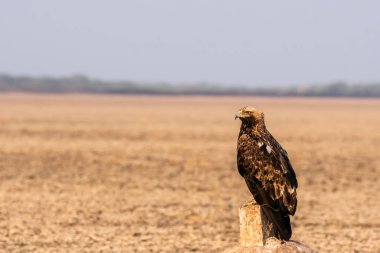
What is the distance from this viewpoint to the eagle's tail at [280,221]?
6.61m

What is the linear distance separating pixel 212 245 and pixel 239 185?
6067 millimetres

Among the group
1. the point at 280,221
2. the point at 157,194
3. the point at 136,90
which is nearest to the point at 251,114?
the point at 280,221

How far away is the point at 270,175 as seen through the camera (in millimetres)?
6547

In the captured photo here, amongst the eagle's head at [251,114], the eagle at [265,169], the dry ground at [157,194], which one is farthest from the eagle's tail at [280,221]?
the dry ground at [157,194]

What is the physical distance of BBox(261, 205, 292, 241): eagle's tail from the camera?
21.7 feet

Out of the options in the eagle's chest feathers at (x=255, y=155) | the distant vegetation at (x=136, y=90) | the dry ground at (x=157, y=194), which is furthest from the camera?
the distant vegetation at (x=136, y=90)

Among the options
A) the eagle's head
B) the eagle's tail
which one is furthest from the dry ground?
the eagle's head

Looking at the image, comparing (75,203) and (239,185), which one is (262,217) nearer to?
(75,203)

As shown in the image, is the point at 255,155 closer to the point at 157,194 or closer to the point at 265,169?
the point at 265,169

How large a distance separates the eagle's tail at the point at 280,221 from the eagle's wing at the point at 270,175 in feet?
0.22

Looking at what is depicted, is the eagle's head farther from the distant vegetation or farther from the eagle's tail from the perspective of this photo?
the distant vegetation

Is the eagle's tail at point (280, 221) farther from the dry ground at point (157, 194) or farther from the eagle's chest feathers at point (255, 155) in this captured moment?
the dry ground at point (157, 194)

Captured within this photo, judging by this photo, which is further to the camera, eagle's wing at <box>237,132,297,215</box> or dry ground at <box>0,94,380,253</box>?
dry ground at <box>0,94,380,253</box>

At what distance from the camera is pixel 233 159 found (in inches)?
890
